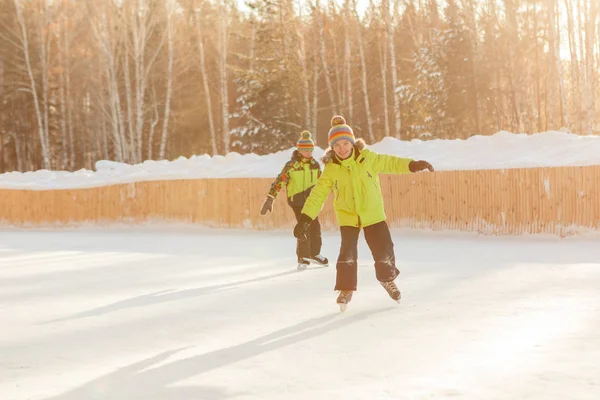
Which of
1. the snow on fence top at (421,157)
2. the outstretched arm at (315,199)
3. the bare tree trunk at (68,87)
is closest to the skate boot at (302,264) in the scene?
the outstretched arm at (315,199)

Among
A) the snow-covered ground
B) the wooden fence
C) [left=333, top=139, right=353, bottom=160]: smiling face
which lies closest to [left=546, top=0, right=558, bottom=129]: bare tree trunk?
the wooden fence

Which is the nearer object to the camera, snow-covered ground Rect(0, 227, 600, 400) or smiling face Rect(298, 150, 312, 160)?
snow-covered ground Rect(0, 227, 600, 400)

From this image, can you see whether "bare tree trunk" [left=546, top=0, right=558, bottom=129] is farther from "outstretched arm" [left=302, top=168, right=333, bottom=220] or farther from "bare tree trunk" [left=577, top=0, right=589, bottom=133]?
"outstretched arm" [left=302, top=168, right=333, bottom=220]

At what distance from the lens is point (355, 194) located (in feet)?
22.0

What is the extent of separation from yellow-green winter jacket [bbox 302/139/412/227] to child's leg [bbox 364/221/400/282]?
82 millimetres

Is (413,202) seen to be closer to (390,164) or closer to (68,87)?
(390,164)

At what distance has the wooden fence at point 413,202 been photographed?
45.2 ft

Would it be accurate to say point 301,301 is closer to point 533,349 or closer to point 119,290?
point 119,290

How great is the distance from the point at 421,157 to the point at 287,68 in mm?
15309

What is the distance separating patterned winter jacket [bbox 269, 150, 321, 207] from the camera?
34.4 ft

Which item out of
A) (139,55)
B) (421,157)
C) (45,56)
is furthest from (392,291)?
(45,56)

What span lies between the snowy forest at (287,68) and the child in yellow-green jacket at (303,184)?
579 inches

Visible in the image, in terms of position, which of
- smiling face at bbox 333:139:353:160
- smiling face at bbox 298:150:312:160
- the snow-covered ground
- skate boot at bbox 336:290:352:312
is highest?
smiling face at bbox 298:150:312:160

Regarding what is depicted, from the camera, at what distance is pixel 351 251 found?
687 centimetres
